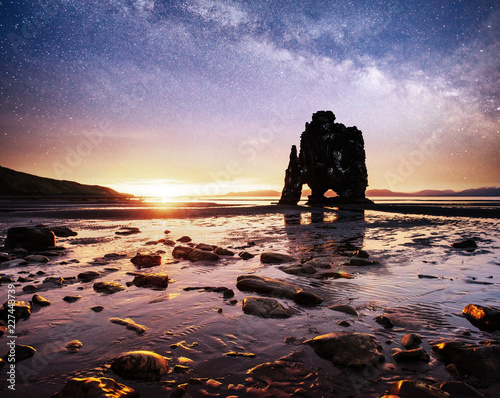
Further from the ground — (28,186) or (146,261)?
(28,186)

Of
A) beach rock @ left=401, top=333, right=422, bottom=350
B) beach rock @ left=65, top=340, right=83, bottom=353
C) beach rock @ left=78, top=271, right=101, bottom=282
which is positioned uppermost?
beach rock @ left=401, top=333, right=422, bottom=350

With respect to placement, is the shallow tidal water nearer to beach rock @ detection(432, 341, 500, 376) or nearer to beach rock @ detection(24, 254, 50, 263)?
beach rock @ detection(432, 341, 500, 376)

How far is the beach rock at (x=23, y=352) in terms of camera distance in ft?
A: 8.54

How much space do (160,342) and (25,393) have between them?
4.04 feet

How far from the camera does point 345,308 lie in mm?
3900

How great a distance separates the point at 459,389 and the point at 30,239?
1186cm

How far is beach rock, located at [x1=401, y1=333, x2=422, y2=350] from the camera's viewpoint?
2.87 m

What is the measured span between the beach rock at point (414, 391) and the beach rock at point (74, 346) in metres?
3.35

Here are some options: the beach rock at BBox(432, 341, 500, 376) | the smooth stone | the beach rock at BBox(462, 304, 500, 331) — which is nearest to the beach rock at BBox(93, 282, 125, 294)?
the smooth stone

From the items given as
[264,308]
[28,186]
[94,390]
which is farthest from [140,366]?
[28,186]

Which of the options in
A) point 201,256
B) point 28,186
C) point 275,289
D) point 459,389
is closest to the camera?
point 459,389

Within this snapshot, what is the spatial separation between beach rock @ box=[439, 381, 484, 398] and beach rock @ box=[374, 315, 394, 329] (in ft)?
3.91

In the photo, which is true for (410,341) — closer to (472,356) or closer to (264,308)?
(472,356)

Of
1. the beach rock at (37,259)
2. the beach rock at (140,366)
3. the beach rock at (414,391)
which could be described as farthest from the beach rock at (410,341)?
the beach rock at (37,259)
